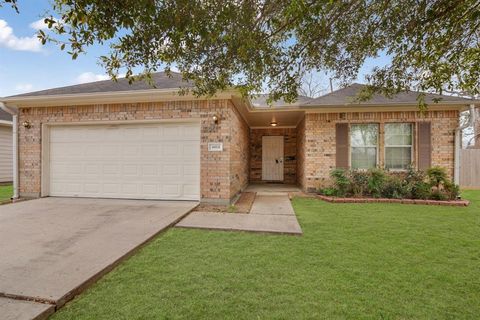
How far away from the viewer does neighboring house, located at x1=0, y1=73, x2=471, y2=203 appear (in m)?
6.12

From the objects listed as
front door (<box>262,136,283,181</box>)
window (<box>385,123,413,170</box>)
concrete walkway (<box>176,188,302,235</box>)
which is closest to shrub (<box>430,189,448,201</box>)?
window (<box>385,123,413,170</box>)

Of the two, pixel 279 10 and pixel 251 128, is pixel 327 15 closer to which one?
pixel 279 10

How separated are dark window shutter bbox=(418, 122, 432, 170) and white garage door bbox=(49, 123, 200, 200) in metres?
6.68

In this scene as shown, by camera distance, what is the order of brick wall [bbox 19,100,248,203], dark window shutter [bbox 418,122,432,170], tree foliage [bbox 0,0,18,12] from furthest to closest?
dark window shutter [bbox 418,122,432,170], brick wall [bbox 19,100,248,203], tree foliage [bbox 0,0,18,12]

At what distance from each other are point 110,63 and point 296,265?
321 cm

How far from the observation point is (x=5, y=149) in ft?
35.6


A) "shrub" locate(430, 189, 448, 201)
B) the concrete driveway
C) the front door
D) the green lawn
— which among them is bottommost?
the green lawn

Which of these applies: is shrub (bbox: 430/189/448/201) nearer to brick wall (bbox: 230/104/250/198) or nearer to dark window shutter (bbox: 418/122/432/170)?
dark window shutter (bbox: 418/122/432/170)

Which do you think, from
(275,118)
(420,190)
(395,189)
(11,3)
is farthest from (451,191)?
(11,3)

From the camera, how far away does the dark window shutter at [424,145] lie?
751 cm

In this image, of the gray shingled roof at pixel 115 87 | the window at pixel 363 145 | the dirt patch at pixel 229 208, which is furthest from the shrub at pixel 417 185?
the gray shingled roof at pixel 115 87

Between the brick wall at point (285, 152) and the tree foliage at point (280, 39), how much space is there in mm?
7328

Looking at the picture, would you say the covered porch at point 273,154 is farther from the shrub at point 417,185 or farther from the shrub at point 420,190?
the shrub at point 420,190

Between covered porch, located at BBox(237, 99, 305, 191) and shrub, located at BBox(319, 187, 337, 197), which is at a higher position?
covered porch, located at BBox(237, 99, 305, 191)
